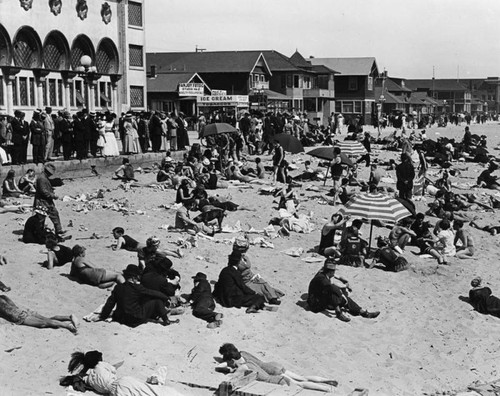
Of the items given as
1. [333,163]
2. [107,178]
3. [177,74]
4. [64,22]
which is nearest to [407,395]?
[333,163]

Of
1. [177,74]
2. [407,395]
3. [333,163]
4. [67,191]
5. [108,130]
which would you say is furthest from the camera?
[177,74]

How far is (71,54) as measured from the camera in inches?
1318

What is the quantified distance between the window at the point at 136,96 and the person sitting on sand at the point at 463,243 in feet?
76.1

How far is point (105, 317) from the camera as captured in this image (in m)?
11.8

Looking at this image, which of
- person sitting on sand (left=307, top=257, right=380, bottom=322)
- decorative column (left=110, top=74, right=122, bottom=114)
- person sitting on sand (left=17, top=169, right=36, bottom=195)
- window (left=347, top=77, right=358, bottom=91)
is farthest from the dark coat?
window (left=347, top=77, right=358, bottom=91)

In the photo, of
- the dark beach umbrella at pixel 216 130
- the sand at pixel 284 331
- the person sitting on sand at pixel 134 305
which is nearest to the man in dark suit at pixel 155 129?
the dark beach umbrella at pixel 216 130

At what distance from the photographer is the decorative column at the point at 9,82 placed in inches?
1168

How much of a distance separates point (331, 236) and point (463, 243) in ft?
9.96

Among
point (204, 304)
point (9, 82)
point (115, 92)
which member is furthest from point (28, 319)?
point (115, 92)

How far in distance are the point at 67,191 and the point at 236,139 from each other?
816 centimetres

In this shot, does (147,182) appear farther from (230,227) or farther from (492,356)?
(492,356)

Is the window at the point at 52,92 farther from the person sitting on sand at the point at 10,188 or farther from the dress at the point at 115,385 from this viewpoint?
the dress at the point at 115,385

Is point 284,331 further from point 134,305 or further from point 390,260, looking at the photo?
point 390,260

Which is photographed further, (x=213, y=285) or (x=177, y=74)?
(x=177, y=74)
